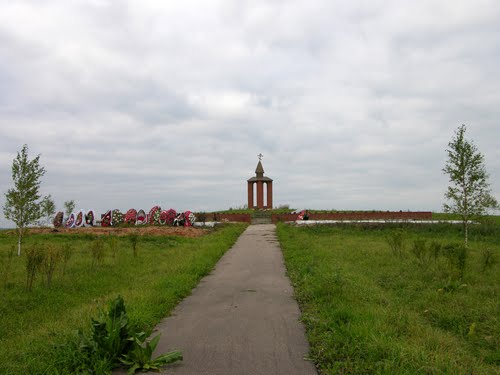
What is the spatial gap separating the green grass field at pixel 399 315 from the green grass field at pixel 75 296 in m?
2.48

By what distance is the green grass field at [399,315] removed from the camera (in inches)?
166

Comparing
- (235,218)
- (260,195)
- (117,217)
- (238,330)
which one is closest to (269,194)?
(260,195)

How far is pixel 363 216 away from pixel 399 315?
26.5m

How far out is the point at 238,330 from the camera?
211 inches

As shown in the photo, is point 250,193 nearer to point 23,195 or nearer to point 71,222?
point 71,222

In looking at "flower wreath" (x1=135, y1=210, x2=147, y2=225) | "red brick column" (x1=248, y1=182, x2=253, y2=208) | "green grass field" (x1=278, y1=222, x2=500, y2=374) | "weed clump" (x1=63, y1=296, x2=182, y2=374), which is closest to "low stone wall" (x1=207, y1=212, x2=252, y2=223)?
"flower wreath" (x1=135, y1=210, x2=147, y2=225)

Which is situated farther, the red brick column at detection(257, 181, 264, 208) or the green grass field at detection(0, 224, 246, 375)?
the red brick column at detection(257, 181, 264, 208)

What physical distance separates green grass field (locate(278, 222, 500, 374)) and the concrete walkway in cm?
27

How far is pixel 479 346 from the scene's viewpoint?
5.45m

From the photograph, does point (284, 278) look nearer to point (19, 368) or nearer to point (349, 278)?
point (349, 278)

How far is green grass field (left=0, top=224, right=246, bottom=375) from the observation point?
4.62 meters

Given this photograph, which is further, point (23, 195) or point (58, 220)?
point (58, 220)

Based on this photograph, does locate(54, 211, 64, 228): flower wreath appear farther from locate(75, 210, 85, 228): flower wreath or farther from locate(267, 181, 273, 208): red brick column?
locate(267, 181, 273, 208): red brick column

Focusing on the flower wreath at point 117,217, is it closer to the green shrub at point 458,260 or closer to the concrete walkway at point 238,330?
the concrete walkway at point 238,330
